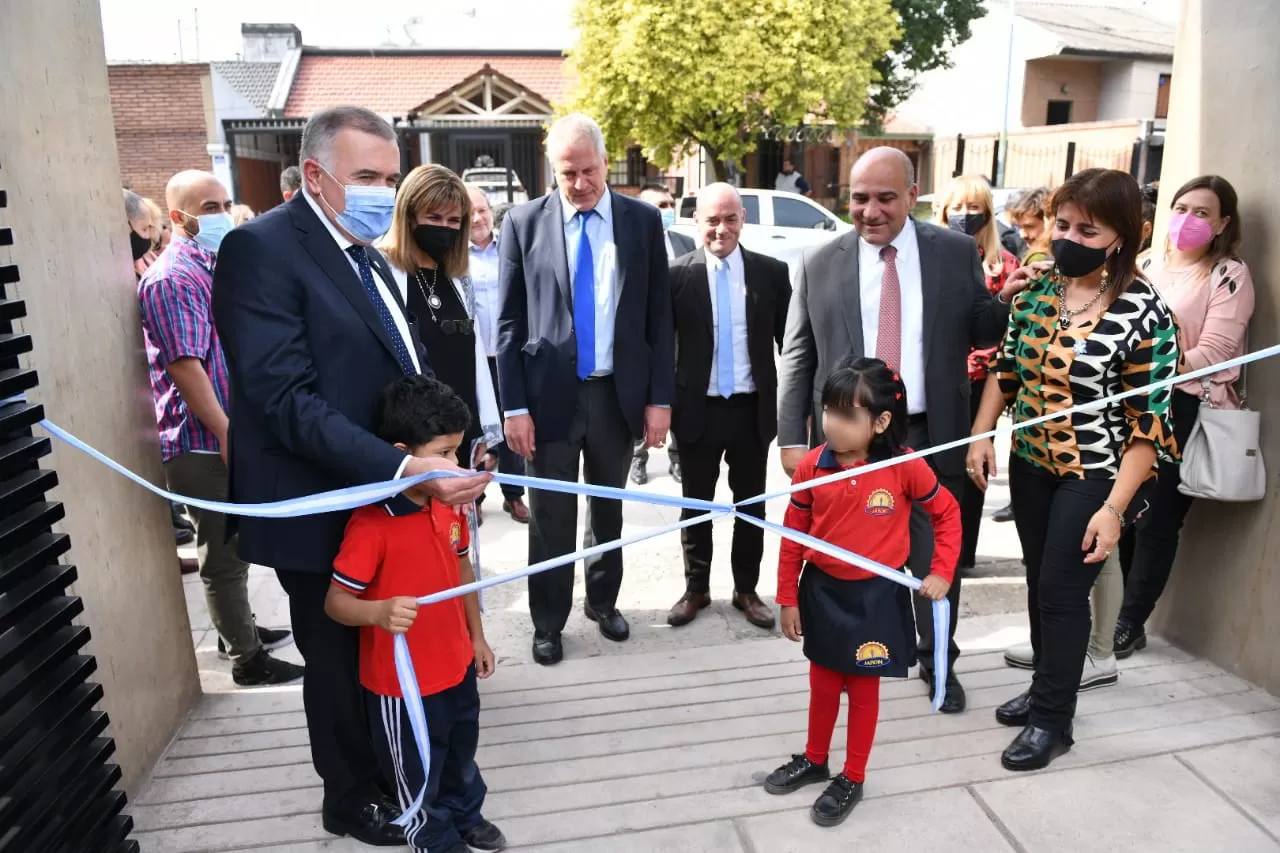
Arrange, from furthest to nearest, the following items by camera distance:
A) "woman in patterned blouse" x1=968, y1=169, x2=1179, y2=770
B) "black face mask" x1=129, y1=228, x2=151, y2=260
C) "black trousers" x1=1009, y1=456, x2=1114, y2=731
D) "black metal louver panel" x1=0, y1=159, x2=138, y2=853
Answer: "black face mask" x1=129, y1=228, x2=151, y2=260
"black trousers" x1=1009, y1=456, x2=1114, y2=731
"woman in patterned blouse" x1=968, y1=169, x2=1179, y2=770
"black metal louver panel" x1=0, y1=159, x2=138, y2=853

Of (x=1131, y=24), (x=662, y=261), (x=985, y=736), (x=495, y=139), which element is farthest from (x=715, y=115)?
(x=1131, y=24)

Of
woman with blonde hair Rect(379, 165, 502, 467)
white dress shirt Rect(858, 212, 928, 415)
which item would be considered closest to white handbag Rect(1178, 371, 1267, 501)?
white dress shirt Rect(858, 212, 928, 415)

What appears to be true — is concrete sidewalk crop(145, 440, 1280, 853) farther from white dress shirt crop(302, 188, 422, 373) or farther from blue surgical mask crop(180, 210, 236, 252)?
blue surgical mask crop(180, 210, 236, 252)

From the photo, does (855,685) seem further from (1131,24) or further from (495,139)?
(1131,24)

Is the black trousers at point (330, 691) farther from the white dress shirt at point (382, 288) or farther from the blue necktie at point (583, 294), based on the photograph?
the blue necktie at point (583, 294)

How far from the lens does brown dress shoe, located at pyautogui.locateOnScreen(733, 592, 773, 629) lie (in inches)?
159

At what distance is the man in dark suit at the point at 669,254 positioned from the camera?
6.35 m

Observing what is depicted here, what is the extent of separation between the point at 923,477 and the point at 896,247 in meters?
1.01

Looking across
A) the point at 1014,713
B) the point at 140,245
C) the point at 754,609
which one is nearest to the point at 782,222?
the point at 140,245

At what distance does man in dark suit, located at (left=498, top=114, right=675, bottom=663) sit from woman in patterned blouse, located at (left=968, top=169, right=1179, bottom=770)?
4.63 ft

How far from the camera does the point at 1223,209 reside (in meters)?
3.27

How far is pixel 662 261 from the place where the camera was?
3.72m

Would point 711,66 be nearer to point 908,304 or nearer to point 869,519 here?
point 908,304

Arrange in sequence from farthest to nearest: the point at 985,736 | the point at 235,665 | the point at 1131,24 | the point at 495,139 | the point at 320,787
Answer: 1. the point at 1131,24
2. the point at 495,139
3. the point at 235,665
4. the point at 985,736
5. the point at 320,787
